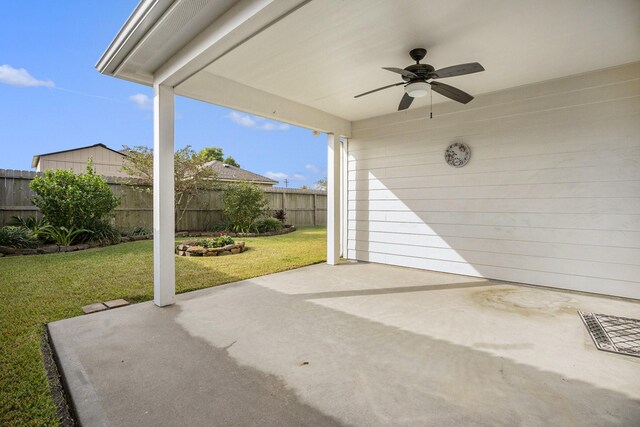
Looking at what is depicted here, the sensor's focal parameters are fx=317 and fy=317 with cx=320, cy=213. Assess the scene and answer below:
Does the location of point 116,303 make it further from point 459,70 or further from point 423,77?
point 459,70

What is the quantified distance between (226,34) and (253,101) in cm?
186

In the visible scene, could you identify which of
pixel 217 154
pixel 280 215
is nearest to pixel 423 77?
pixel 280 215

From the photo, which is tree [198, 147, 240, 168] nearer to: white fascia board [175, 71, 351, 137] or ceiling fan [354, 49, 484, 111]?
white fascia board [175, 71, 351, 137]

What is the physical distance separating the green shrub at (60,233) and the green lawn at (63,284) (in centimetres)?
61

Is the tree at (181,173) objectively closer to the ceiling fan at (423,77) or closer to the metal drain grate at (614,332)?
the ceiling fan at (423,77)

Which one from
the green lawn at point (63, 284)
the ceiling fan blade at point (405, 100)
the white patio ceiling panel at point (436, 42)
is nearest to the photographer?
the green lawn at point (63, 284)

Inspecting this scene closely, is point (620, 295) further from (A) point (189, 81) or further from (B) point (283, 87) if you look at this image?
(A) point (189, 81)

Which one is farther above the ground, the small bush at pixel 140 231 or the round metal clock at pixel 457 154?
the round metal clock at pixel 457 154

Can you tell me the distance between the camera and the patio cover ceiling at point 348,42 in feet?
8.09

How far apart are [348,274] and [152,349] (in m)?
3.04

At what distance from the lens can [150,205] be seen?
8.73 meters

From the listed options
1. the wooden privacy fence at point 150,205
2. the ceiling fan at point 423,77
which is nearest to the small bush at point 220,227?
the wooden privacy fence at point 150,205

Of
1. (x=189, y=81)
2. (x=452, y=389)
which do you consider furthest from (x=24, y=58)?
(x=452, y=389)

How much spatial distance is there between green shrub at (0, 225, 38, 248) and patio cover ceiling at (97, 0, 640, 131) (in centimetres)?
468
